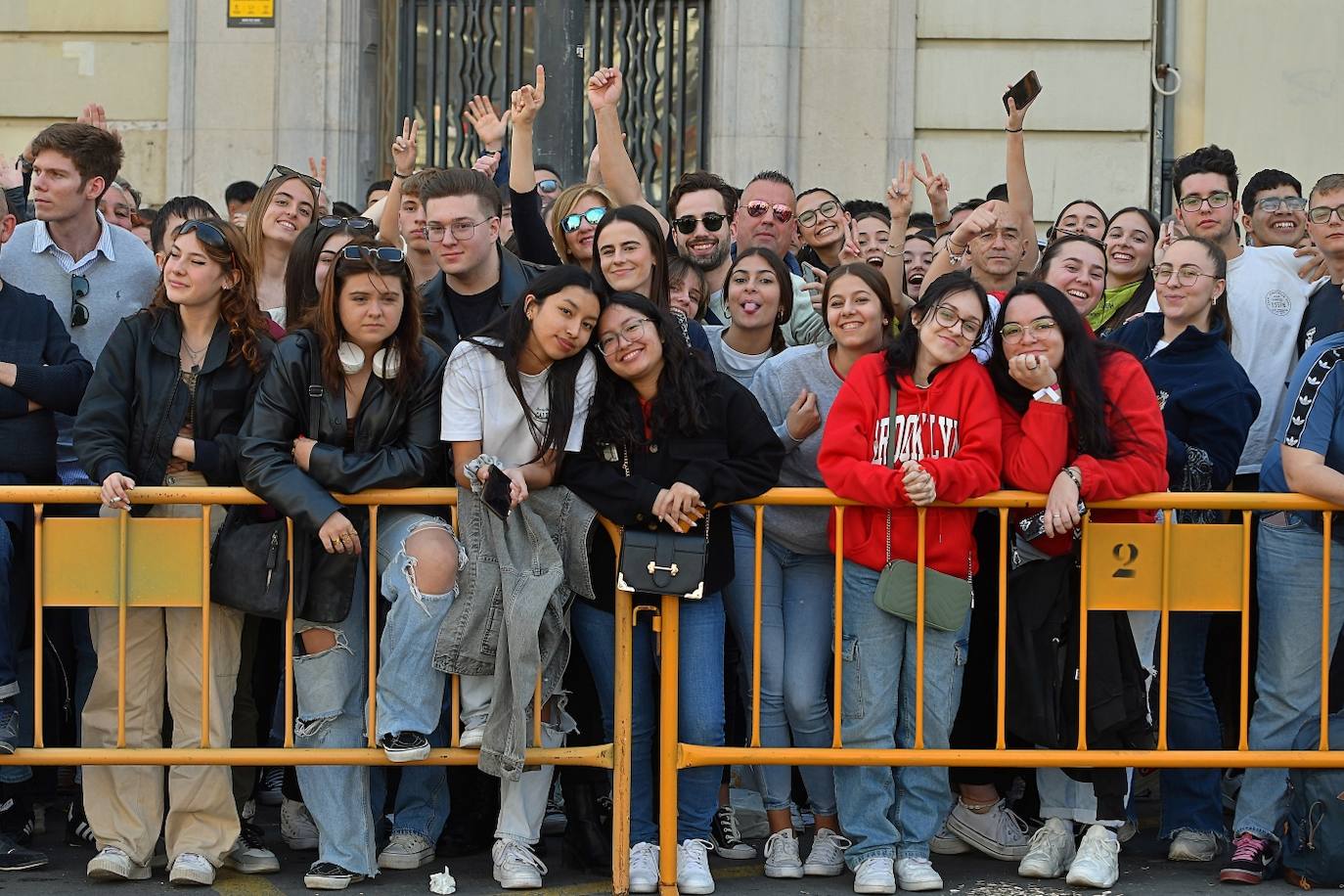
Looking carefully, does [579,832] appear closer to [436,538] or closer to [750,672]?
[750,672]

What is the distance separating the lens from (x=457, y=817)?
20.8 ft

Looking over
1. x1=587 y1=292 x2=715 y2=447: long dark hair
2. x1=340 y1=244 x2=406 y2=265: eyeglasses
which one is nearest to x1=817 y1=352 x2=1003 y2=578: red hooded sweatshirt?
x1=587 y1=292 x2=715 y2=447: long dark hair

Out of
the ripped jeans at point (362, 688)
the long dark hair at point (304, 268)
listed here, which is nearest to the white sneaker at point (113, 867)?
the ripped jeans at point (362, 688)

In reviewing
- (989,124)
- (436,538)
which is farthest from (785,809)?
(989,124)

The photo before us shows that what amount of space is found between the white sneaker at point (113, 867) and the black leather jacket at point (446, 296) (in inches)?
80.1

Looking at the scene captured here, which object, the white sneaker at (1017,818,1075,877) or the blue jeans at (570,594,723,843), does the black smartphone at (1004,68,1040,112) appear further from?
the white sneaker at (1017,818,1075,877)

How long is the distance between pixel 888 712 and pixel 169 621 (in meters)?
2.42

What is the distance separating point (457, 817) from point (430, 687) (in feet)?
2.47

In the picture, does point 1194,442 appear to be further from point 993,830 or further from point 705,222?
point 705,222

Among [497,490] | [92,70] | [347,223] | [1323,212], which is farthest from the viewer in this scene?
[92,70]

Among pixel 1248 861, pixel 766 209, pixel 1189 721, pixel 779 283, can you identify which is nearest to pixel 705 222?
pixel 766 209

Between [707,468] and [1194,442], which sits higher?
[1194,442]

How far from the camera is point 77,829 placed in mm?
6496

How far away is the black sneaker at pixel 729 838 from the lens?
6438 mm
